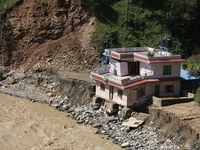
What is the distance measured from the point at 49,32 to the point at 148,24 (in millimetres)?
18651

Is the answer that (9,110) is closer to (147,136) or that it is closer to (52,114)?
(52,114)

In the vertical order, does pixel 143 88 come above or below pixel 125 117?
above

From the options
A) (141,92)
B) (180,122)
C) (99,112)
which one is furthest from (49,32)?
(180,122)

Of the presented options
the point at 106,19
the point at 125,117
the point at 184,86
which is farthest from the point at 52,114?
the point at 106,19

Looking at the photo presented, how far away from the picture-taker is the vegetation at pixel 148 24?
49.4 metres

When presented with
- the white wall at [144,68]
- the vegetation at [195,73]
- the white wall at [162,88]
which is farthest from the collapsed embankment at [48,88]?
the vegetation at [195,73]

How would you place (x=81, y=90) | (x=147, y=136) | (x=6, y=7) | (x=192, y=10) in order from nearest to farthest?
(x=147, y=136) → (x=81, y=90) → (x=192, y=10) → (x=6, y=7)

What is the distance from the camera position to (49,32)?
5291cm

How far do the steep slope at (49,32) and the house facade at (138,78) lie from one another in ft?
47.7

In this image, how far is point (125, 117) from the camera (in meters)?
32.0

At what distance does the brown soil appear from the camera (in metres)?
25.8

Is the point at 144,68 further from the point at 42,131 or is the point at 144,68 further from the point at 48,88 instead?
the point at 48,88

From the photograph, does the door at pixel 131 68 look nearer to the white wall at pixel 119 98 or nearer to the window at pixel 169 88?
the white wall at pixel 119 98

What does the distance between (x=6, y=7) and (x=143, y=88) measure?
112ft
